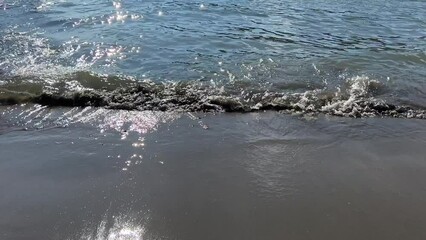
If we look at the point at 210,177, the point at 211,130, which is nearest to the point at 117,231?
the point at 210,177

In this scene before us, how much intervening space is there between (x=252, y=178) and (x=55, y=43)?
19.8 feet

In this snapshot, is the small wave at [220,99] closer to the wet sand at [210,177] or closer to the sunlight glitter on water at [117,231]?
the wet sand at [210,177]

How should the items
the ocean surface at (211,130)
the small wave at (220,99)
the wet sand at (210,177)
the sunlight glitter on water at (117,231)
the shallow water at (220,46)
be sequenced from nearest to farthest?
the sunlight glitter on water at (117,231)
the wet sand at (210,177)
the ocean surface at (211,130)
the small wave at (220,99)
the shallow water at (220,46)

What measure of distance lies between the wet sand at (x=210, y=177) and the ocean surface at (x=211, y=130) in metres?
0.02

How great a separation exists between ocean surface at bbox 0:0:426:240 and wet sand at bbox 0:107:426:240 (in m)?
0.02

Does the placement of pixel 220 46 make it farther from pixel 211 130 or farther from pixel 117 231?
pixel 117 231

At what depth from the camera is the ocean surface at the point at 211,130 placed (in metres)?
3.62

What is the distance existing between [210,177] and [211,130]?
1172 mm

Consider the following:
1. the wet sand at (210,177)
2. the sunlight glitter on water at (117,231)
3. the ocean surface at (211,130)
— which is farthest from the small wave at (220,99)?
the sunlight glitter on water at (117,231)

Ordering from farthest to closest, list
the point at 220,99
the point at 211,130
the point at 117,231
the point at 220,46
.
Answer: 1. the point at 220,46
2. the point at 220,99
3. the point at 211,130
4. the point at 117,231

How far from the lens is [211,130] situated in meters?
5.27

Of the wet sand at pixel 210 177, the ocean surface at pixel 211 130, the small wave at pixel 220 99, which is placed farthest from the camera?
the small wave at pixel 220 99

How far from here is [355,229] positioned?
137 inches

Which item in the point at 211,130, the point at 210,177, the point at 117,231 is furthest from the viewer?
the point at 211,130
